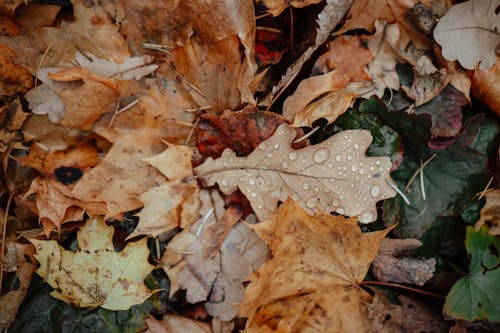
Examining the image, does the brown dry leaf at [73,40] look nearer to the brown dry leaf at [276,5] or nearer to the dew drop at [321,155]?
the brown dry leaf at [276,5]

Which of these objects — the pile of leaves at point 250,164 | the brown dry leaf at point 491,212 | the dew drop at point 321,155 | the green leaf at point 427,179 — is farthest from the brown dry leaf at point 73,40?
the brown dry leaf at point 491,212

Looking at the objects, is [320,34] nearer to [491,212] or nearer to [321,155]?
[321,155]

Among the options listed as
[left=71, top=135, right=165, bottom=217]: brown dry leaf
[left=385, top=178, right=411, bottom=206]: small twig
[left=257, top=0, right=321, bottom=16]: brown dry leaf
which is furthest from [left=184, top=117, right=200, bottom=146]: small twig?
[left=385, top=178, right=411, bottom=206]: small twig

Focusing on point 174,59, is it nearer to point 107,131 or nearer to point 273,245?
point 107,131

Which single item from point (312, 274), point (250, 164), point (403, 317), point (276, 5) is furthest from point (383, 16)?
point (403, 317)

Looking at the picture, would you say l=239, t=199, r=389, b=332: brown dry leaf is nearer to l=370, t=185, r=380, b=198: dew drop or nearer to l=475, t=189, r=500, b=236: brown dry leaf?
l=370, t=185, r=380, b=198: dew drop

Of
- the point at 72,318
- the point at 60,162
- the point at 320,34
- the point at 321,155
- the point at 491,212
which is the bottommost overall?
the point at 72,318
